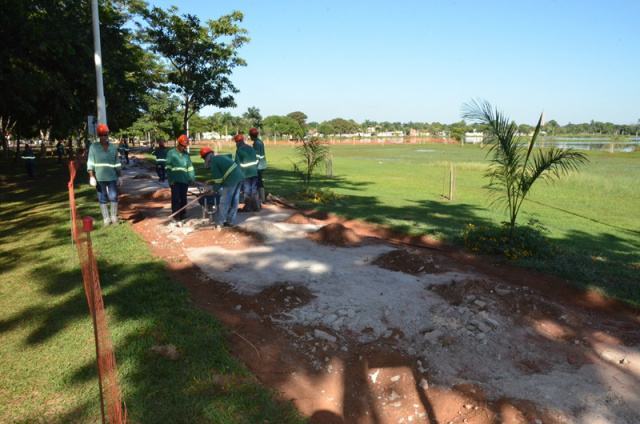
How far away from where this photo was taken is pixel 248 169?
10164 millimetres

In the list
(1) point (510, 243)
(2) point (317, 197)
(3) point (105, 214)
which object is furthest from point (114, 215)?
(1) point (510, 243)

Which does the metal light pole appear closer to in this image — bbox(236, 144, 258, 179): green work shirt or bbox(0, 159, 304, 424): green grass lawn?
bbox(236, 144, 258, 179): green work shirt

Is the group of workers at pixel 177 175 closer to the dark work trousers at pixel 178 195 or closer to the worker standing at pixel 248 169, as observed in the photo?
the dark work trousers at pixel 178 195

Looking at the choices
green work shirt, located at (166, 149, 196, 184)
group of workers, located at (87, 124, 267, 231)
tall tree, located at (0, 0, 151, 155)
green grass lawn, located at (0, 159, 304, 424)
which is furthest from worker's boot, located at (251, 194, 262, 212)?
tall tree, located at (0, 0, 151, 155)

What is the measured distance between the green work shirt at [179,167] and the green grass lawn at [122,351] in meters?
2.37

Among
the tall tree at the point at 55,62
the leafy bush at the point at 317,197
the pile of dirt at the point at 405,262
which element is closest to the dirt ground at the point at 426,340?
the pile of dirt at the point at 405,262

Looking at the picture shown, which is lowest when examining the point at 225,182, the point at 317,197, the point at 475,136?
the point at 317,197

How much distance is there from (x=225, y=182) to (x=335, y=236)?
234cm

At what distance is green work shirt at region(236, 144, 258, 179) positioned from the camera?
33.2 feet

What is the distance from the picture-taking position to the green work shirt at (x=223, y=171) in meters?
8.47

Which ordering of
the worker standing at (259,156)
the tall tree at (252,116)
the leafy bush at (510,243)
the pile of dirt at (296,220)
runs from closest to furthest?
the leafy bush at (510,243) → the pile of dirt at (296,220) → the worker standing at (259,156) → the tall tree at (252,116)

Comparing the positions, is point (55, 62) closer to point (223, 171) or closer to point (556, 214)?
point (223, 171)

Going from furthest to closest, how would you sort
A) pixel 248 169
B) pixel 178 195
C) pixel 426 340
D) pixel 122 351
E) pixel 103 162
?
pixel 248 169 < pixel 178 195 < pixel 103 162 < pixel 426 340 < pixel 122 351

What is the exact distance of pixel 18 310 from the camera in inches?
197
